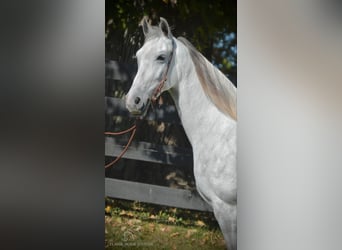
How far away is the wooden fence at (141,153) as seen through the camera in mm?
2498

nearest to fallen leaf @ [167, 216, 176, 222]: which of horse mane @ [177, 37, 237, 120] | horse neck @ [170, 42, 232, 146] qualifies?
horse neck @ [170, 42, 232, 146]

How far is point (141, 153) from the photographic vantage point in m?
2.52

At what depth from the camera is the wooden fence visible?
250 cm

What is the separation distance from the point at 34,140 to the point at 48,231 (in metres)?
0.59

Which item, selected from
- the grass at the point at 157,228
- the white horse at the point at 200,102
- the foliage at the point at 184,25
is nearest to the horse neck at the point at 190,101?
the white horse at the point at 200,102

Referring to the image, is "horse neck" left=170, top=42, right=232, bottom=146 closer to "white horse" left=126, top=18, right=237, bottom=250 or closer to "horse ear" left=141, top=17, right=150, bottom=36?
"white horse" left=126, top=18, right=237, bottom=250

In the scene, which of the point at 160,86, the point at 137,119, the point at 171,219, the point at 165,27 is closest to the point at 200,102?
the point at 160,86

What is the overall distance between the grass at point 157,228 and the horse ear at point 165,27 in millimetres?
1033

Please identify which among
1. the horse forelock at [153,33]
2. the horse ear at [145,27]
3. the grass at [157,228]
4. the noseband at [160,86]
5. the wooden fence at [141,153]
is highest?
the horse ear at [145,27]

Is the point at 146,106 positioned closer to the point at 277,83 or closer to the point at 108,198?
the point at 108,198

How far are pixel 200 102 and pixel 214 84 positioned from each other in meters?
0.14

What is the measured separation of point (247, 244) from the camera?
244 cm

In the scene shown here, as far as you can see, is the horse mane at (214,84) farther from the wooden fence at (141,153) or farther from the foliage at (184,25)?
the wooden fence at (141,153)

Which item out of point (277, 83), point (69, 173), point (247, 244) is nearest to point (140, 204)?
point (69, 173)
